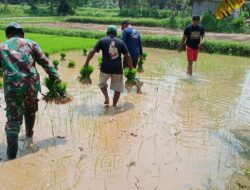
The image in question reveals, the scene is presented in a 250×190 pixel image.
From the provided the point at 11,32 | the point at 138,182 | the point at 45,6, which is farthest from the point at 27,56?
the point at 45,6

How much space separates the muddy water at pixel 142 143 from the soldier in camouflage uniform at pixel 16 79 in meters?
0.43

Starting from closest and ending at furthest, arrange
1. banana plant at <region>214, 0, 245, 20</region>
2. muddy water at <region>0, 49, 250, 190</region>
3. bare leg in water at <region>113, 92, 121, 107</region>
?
muddy water at <region>0, 49, 250, 190</region> → banana plant at <region>214, 0, 245, 20</region> → bare leg in water at <region>113, 92, 121, 107</region>

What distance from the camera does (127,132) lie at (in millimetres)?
6320

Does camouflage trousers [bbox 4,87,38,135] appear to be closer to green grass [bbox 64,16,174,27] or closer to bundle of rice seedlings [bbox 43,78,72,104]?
bundle of rice seedlings [bbox 43,78,72,104]

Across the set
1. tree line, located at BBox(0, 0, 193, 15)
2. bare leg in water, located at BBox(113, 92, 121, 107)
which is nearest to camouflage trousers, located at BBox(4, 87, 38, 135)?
bare leg in water, located at BBox(113, 92, 121, 107)

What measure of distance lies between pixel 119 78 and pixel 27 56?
2.73 meters

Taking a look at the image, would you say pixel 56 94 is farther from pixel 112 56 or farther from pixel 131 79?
pixel 131 79

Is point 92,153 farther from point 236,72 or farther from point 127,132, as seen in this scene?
point 236,72

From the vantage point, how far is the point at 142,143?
5.80 metres

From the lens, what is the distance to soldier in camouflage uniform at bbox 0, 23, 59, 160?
192 inches

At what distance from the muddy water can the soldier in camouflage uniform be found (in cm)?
43

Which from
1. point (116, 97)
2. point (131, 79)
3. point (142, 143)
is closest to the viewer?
point (142, 143)

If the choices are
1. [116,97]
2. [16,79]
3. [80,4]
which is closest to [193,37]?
[116,97]

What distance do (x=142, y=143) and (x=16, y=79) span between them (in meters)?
2.03
